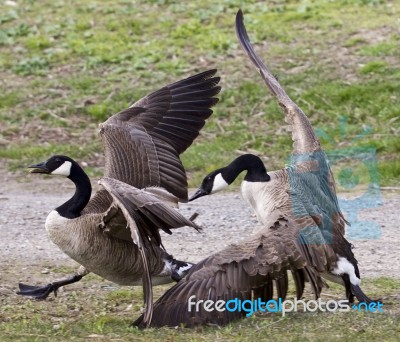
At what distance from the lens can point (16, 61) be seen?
46.2 ft

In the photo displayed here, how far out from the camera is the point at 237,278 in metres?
6.45

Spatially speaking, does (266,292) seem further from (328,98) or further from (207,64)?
(207,64)

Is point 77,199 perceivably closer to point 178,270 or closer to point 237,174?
point 178,270

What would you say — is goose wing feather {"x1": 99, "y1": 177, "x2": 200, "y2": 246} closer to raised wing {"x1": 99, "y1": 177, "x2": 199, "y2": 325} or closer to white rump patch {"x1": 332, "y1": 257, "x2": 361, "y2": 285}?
raised wing {"x1": 99, "y1": 177, "x2": 199, "y2": 325}

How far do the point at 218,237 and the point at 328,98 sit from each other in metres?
3.92

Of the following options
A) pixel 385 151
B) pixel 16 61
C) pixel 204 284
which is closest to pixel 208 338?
pixel 204 284

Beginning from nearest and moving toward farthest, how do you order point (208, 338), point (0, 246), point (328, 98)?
1. point (208, 338)
2. point (0, 246)
3. point (328, 98)

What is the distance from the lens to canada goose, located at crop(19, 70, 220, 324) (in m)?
6.38

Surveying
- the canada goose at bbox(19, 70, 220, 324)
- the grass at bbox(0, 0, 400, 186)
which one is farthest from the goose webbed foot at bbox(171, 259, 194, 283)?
the grass at bbox(0, 0, 400, 186)

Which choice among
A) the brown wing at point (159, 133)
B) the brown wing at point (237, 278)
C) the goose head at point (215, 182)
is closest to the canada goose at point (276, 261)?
the brown wing at point (237, 278)

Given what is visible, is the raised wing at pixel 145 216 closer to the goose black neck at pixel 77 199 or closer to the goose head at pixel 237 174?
the goose black neck at pixel 77 199

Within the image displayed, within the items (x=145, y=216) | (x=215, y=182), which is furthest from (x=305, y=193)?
(x=145, y=216)

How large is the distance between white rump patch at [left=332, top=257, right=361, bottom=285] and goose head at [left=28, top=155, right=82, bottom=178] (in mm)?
2025

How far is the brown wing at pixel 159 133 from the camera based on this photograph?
7820 mm
